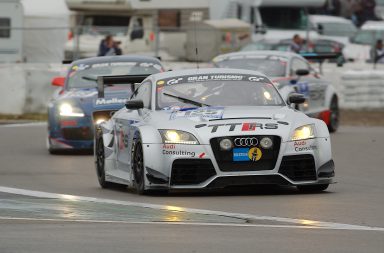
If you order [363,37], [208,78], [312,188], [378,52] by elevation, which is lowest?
[363,37]

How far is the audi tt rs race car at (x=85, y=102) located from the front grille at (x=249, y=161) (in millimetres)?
6750

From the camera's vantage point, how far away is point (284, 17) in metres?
48.3

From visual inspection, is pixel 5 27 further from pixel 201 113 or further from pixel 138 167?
pixel 201 113

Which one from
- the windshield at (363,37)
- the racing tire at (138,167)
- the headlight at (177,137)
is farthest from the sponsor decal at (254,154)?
the windshield at (363,37)

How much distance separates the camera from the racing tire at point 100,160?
49.2 feet

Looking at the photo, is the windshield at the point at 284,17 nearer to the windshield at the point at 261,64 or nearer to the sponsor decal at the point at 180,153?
the windshield at the point at 261,64

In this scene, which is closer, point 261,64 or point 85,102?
point 85,102

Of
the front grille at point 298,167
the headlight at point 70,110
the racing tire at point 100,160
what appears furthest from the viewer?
the headlight at point 70,110

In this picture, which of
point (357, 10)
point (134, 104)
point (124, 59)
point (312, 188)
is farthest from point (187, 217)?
point (357, 10)

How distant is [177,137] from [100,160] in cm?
252

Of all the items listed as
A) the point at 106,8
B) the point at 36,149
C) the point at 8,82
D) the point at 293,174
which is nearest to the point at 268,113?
the point at 293,174

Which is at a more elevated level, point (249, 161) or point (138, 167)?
point (249, 161)

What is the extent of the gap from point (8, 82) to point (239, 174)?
18.0 metres

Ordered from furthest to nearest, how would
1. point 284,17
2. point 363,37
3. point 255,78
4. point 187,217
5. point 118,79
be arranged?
point 284,17 < point 363,37 < point 118,79 < point 255,78 < point 187,217
